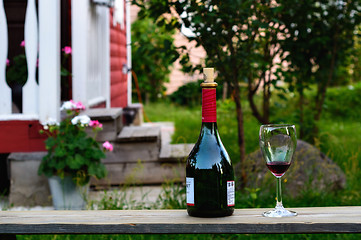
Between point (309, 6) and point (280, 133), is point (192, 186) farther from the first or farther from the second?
point (309, 6)

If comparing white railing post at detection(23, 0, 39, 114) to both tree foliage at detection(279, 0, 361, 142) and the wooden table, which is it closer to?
tree foliage at detection(279, 0, 361, 142)

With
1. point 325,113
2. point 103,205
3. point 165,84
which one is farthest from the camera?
point 165,84

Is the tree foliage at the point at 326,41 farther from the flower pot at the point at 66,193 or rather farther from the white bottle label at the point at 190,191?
the white bottle label at the point at 190,191

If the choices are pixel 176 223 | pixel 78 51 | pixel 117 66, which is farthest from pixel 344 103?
pixel 176 223

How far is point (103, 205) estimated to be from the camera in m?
3.87

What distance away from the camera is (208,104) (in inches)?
66.6

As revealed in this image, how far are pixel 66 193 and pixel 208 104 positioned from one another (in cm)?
263

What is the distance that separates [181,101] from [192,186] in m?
11.1

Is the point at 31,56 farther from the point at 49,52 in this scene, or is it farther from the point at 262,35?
the point at 262,35

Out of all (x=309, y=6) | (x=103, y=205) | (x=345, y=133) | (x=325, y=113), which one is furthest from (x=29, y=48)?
(x=325, y=113)

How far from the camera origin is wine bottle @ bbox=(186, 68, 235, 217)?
165 cm

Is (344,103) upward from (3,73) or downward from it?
downward

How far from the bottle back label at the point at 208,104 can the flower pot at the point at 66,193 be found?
252 cm

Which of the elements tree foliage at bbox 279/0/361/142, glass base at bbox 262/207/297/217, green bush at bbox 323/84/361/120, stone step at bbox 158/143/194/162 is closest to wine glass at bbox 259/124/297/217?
glass base at bbox 262/207/297/217
